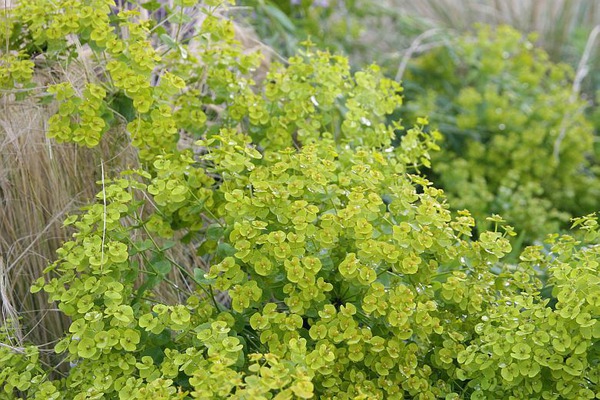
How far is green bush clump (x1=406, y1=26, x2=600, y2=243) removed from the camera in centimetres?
298

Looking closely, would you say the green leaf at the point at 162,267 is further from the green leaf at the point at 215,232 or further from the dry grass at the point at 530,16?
the dry grass at the point at 530,16

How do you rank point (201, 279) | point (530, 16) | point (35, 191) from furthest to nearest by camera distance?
1. point (530, 16)
2. point (35, 191)
3. point (201, 279)

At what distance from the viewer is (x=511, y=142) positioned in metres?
3.17

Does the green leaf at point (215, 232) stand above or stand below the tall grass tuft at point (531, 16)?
above

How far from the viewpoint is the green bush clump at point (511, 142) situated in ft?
9.77

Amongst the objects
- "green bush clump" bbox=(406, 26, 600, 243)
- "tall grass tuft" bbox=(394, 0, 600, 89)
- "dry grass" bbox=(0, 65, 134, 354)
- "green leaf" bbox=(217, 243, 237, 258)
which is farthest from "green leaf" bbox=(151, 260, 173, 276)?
"tall grass tuft" bbox=(394, 0, 600, 89)

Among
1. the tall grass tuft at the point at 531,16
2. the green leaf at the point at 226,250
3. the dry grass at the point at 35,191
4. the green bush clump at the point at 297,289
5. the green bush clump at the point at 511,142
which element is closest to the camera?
the green bush clump at the point at 297,289

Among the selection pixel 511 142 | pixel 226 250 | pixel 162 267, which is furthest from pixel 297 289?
pixel 511 142

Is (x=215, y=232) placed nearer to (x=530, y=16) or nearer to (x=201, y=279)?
(x=201, y=279)

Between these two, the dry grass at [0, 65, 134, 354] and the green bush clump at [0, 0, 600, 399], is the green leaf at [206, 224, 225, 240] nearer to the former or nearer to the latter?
the green bush clump at [0, 0, 600, 399]

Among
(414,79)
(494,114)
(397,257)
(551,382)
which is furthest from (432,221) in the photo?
(414,79)

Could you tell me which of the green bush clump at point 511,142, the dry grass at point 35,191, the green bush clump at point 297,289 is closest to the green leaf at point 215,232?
the green bush clump at point 297,289

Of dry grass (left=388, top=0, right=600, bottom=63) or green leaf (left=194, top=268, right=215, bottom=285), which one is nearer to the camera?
green leaf (left=194, top=268, right=215, bottom=285)

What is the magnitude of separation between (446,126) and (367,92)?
147 centimetres
